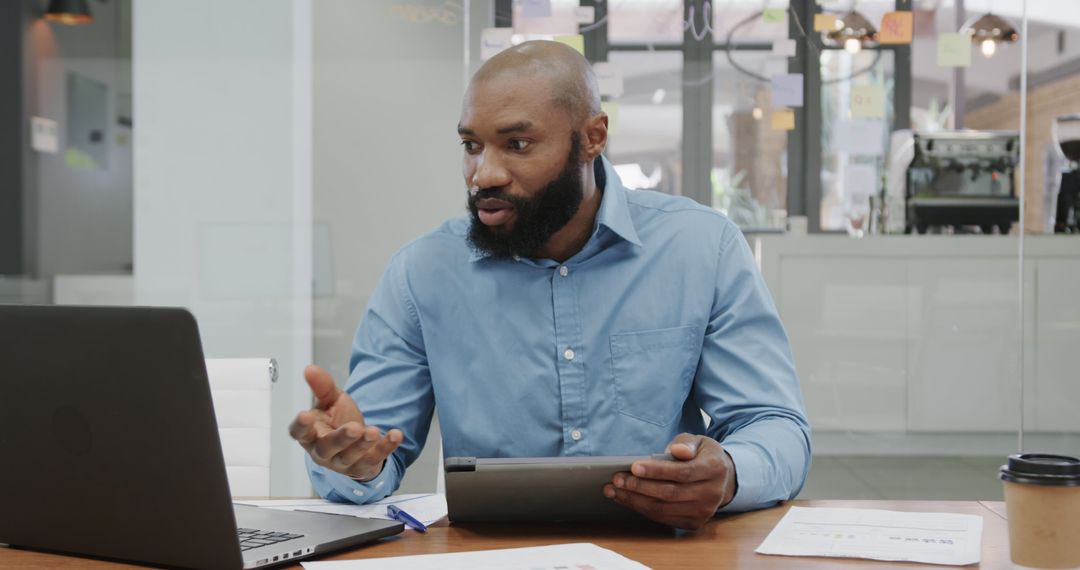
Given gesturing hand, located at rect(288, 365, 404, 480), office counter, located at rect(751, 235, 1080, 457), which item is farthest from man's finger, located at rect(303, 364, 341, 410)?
office counter, located at rect(751, 235, 1080, 457)

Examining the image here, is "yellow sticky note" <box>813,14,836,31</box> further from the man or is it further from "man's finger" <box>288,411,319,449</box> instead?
"man's finger" <box>288,411,319,449</box>

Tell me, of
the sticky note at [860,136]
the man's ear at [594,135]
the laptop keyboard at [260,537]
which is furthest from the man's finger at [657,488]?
the sticky note at [860,136]

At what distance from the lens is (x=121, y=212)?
3.46 m

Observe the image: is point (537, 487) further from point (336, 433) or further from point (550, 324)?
point (550, 324)

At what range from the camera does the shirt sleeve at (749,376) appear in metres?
1.46

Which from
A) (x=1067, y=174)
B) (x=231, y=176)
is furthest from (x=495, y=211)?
(x=1067, y=174)

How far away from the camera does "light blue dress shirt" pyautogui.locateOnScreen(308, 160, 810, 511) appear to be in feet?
5.20

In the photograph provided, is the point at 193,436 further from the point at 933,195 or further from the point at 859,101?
the point at 933,195

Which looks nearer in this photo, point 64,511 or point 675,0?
point 64,511

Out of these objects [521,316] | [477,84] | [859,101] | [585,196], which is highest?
[859,101]

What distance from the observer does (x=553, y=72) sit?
5.47 feet

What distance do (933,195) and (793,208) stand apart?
51 centimetres

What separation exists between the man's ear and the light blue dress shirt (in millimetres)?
114

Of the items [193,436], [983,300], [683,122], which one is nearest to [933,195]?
[983,300]
